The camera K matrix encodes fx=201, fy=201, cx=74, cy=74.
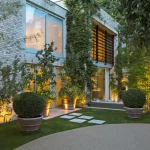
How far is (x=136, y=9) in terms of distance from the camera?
19.6 feet

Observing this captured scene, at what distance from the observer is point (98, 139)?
5465mm

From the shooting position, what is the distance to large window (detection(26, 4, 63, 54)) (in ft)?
30.0

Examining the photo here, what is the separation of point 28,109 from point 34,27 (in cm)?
494

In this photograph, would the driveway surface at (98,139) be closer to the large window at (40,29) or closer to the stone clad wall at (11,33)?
the stone clad wall at (11,33)

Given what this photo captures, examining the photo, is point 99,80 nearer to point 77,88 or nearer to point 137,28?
point 77,88

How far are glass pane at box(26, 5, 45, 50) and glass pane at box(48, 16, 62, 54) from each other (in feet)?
1.87

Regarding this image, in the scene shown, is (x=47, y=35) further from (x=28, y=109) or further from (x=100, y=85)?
(x=100, y=85)

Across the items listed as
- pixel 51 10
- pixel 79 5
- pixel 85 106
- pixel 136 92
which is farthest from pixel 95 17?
pixel 136 92

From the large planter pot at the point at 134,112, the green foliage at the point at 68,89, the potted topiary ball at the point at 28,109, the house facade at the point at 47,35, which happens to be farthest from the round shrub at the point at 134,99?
the house facade at the point at 47,35

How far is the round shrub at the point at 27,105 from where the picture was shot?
5906 millimetres

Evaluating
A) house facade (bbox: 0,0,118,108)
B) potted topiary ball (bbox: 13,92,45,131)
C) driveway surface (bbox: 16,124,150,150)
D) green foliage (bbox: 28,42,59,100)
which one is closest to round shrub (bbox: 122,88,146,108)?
driveway surface (bbox: 16,124,150,150)

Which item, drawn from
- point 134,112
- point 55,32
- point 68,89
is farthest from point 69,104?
point 55,32

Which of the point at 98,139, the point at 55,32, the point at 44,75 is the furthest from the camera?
the point at 55,32

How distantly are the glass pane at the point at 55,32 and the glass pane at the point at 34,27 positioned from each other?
57cm
